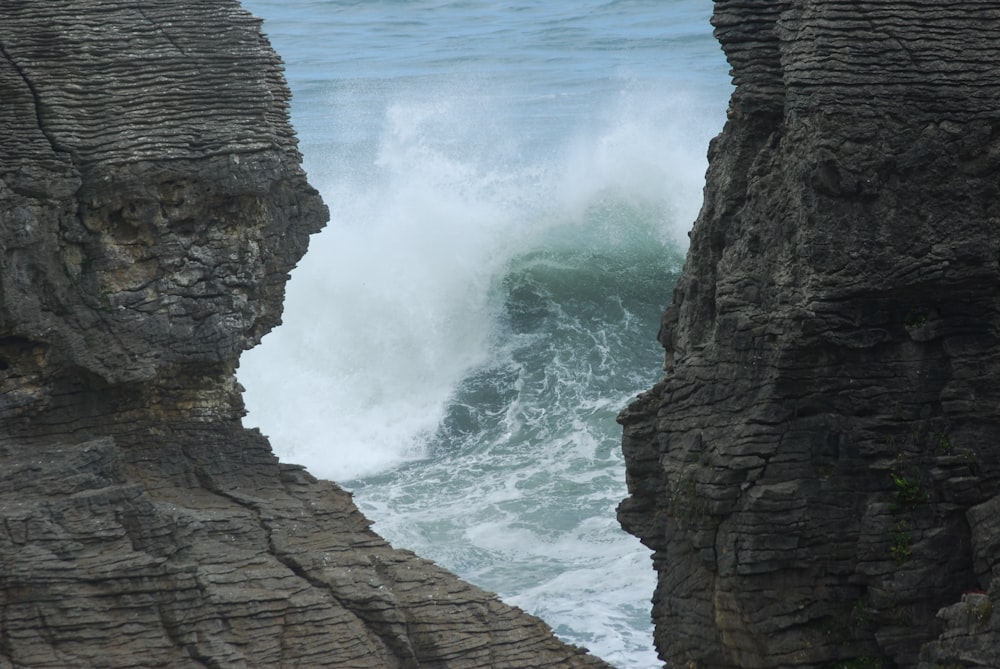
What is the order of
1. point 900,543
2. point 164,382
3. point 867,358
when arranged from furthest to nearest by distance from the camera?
point 164,382 < point 867,358 < point 900,543

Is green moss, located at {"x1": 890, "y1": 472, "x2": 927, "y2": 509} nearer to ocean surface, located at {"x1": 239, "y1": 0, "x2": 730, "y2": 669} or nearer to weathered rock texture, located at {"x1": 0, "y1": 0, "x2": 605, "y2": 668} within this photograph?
weathered rock texture, located at {"x1": 0, "y1": 0, "x2": 605, "y2": 668}

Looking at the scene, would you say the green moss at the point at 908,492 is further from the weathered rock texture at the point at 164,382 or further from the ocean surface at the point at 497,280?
the ocean surface at the point at 497,280

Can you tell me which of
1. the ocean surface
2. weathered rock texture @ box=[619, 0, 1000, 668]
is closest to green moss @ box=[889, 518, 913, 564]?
weathered rock texture @ box=[619, 0, 1000, 668]

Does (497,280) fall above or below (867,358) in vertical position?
above

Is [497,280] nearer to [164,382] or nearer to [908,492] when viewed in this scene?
[164,382]

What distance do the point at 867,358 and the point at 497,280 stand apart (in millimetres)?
20345

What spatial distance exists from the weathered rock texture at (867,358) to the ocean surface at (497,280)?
21.1ft

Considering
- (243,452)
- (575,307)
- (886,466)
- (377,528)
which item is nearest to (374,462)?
(377,528)

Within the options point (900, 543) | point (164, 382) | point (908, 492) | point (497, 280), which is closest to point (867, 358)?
point (908, 492)

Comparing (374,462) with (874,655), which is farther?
(374,462)

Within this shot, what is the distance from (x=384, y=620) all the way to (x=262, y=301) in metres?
3.44

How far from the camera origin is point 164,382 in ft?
53.4

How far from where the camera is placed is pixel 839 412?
14008 millimetres

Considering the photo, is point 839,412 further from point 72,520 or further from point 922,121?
point 72,520
